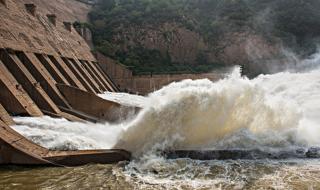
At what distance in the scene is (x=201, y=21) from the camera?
43531 millimetres

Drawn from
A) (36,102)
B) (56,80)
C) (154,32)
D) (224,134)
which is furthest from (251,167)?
(154,32)

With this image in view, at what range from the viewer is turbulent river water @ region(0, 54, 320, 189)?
33.0 feet

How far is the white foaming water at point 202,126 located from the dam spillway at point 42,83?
38.8 inches

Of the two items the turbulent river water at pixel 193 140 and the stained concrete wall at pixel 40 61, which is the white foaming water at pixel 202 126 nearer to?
the turbulent river water at pixel 193 140

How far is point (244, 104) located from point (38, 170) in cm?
749

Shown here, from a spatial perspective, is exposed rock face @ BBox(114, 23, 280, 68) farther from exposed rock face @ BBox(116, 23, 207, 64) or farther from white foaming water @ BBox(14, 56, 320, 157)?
white foaming water @ BBox(14, 56, 320, 157)

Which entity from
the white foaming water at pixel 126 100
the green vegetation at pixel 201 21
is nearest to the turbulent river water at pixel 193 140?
the white foaming water at pixel 126 100

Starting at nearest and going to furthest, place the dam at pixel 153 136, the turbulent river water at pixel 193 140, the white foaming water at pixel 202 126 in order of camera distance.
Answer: the turbulent river water at pixel 193 140 → the dam at pixel 153 136 → the white foaming water at pixel 202 126

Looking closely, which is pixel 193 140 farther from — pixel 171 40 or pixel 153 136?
pixel 171 40

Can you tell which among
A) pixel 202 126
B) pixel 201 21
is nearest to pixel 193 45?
pixel 201 21

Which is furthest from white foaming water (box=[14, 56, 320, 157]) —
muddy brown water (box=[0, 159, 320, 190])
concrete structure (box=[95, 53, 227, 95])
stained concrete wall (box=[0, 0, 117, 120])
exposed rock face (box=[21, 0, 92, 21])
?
concrete structure (box=[95, 53, 227, 95])

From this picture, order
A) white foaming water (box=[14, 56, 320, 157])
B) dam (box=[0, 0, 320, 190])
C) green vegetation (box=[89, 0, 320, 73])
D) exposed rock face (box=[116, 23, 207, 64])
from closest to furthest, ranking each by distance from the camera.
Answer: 1. dam (box=[0, 0, 320, 190])
2. white foaming water (box=[14, 56, 320, 157])
3. green vegetation (box=[89, 0, 320, 73])
4. exposed rock face (box=[116, 23, 207, 64])

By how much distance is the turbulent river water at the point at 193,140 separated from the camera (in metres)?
10.1

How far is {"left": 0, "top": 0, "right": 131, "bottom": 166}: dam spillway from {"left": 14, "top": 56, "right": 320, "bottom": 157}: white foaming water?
98 centimetres
